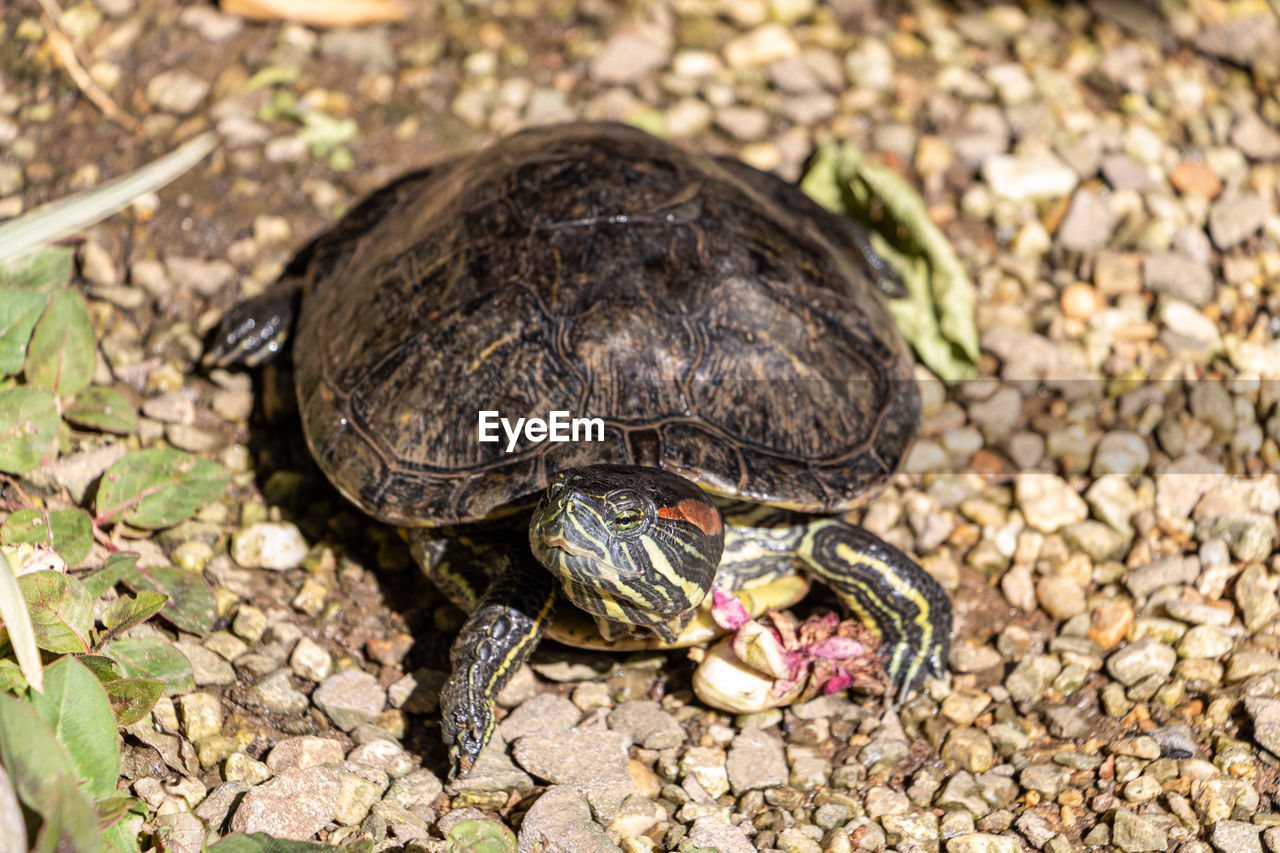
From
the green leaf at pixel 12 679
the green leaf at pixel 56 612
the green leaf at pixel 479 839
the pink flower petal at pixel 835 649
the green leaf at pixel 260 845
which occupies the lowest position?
the pink flower petal at pixel 835 649

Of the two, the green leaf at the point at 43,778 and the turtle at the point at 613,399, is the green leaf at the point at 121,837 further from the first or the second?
the turtle at the point at 613,399

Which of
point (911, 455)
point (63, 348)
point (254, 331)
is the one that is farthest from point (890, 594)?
point (63, 348)

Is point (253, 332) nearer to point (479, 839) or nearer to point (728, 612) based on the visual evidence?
point (728, 612)

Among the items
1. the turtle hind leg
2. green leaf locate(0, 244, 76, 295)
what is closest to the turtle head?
the turtle hind leg

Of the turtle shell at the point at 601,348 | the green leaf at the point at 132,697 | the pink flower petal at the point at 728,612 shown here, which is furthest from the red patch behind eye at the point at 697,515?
the green leaf at the point at 132,697

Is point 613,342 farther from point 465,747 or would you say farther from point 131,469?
point 131,469

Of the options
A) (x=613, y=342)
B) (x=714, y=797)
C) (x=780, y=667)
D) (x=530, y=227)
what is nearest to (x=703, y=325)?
(x=613, y=342)

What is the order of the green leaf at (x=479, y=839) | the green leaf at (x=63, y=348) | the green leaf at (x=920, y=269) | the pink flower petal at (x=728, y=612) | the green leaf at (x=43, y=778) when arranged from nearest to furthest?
the green leaf at (x=43, y=778)
the green leaf at (x=479, y=839)
the pink flower petal at (x=728, y=612)
the green leaf at (x=63, y=348)
the green leaf at (x=920, y=269)
